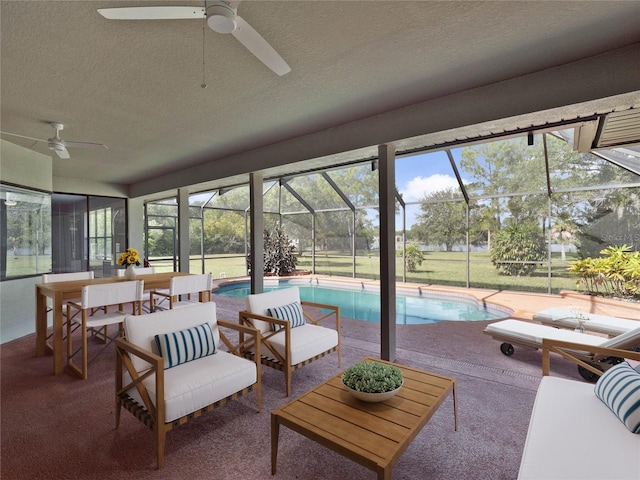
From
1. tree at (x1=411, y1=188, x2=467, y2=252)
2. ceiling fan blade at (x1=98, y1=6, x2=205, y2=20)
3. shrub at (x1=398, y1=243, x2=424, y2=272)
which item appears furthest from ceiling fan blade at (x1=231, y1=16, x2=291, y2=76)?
shrub at (x1=398, y1=243, x2=424, y2=272)

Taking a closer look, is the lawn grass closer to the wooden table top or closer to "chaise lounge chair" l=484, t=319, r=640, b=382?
the wooden table top

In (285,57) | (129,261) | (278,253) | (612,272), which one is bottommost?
(612,272)

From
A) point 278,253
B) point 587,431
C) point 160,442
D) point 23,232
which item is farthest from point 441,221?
point 23,232

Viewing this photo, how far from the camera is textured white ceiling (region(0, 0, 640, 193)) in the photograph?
1967 mm

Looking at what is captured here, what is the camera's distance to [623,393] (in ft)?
5.82

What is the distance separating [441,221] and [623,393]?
7.27 m

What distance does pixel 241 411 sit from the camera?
8.73 feet

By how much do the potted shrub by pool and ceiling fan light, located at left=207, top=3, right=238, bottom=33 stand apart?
211cm

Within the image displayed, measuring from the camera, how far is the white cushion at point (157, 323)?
239cm

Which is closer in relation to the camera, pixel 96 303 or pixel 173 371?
pixel 173 371

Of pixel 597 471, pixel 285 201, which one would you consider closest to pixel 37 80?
pixel 597 471

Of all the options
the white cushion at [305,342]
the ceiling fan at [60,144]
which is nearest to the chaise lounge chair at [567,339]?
the white cushion at [305,342]

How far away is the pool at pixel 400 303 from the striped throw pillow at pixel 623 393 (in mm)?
4188

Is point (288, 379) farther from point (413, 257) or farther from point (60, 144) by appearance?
point (413, 257)
